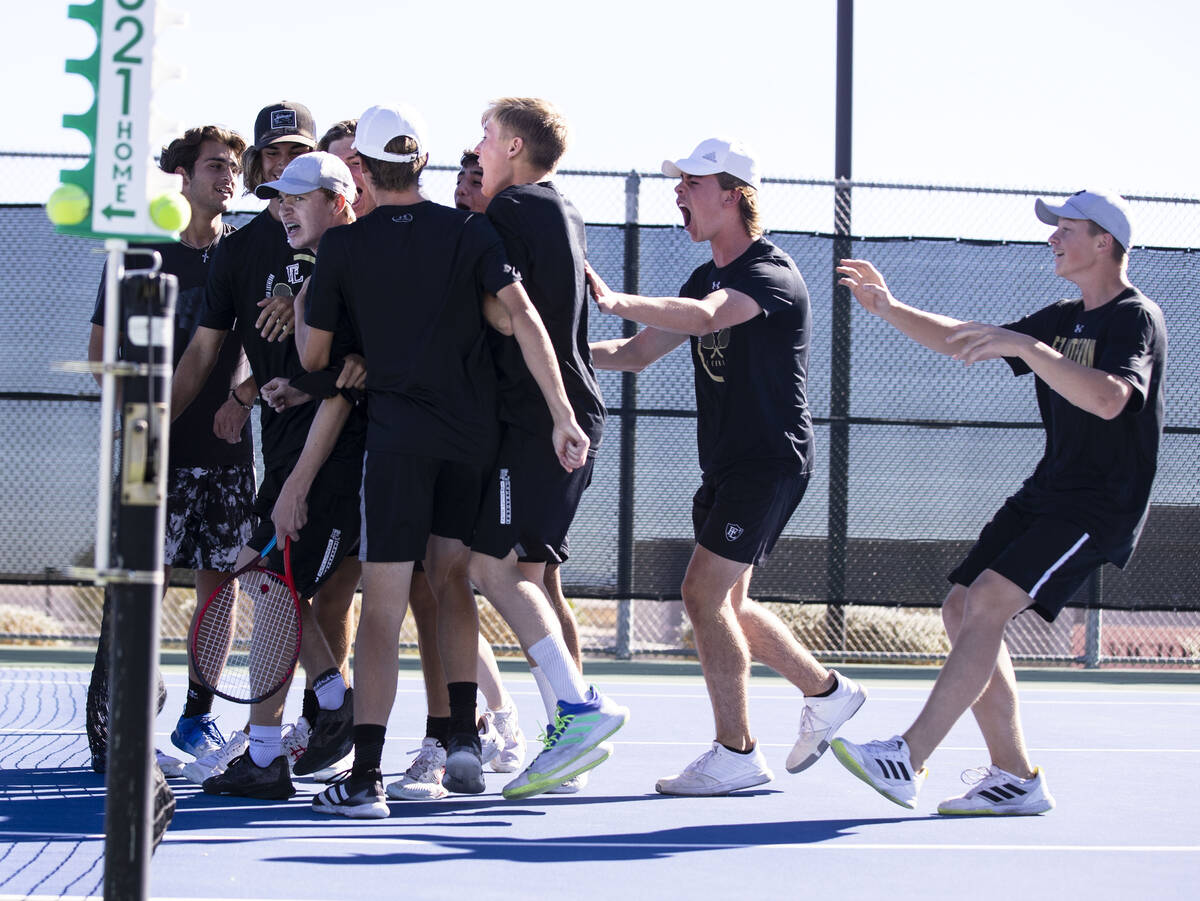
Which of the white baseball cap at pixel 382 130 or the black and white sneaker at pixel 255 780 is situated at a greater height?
the white baseball cap at pixel 382 130

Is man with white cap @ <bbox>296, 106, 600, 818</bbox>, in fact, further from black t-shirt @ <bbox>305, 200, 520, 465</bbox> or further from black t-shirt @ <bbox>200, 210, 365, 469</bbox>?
black t-shirt @ <bbox>200, 210, 365, 469</bbox>

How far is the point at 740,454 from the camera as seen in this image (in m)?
4.93

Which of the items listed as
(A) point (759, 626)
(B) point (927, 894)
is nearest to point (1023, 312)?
(A) point (759, 626)

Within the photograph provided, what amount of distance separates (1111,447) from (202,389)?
308 centimetres

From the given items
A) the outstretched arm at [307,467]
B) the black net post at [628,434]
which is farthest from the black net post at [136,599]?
the black net post at [628,434]

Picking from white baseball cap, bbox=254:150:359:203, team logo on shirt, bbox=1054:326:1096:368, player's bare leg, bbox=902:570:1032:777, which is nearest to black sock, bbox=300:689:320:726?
white baseball cap, bbox=254:150:359:203

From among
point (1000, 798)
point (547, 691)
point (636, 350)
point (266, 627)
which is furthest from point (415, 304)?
point (1000, 798)

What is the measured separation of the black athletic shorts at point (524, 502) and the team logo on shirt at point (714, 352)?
0.75 metres

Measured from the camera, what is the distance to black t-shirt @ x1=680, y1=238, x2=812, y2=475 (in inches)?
193

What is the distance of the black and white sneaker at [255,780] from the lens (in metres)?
4.55

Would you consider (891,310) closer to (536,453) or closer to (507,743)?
(536,453)

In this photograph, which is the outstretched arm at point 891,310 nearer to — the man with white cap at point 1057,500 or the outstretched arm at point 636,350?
the man with white cap at point 1057,500

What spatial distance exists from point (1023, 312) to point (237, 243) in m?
5.08

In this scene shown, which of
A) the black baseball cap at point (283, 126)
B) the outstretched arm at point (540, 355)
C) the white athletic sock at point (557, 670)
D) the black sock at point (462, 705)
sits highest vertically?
the black baseball cap at point (283, 126)
